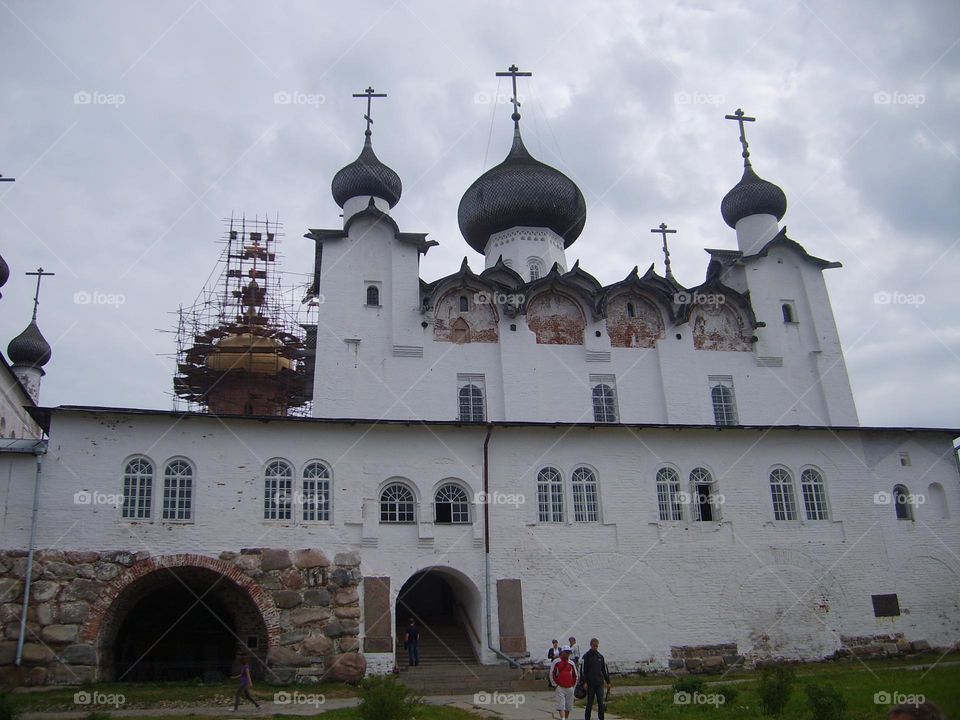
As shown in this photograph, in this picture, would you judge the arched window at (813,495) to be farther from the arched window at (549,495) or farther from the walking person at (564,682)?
the walking person at (564,682)

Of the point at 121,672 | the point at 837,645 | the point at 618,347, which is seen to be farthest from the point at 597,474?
the point at 121,672

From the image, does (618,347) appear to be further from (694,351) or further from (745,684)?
(745,684)

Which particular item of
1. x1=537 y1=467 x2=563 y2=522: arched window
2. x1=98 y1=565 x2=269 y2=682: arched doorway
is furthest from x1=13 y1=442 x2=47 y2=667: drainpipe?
x1=537 y1=467 x2=563 y2=522: arched window

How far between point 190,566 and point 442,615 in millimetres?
6412

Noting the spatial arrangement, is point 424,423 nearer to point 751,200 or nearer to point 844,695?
point 844,695

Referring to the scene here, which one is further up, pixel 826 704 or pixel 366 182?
pixel 366 182

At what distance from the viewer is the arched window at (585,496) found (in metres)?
19.4

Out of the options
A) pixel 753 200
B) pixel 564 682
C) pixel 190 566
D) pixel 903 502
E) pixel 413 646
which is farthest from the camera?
pixel 753 200

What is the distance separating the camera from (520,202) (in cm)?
2597

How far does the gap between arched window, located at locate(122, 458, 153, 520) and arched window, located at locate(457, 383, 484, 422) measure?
25.3ft

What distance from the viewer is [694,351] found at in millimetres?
23125

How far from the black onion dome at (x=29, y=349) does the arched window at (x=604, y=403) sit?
906 inches

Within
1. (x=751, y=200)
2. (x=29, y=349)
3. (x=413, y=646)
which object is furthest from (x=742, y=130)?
(x=29, y=349)

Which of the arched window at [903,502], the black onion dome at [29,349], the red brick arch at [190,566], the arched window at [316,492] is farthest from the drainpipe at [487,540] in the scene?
the black onion dome at [29,349]
